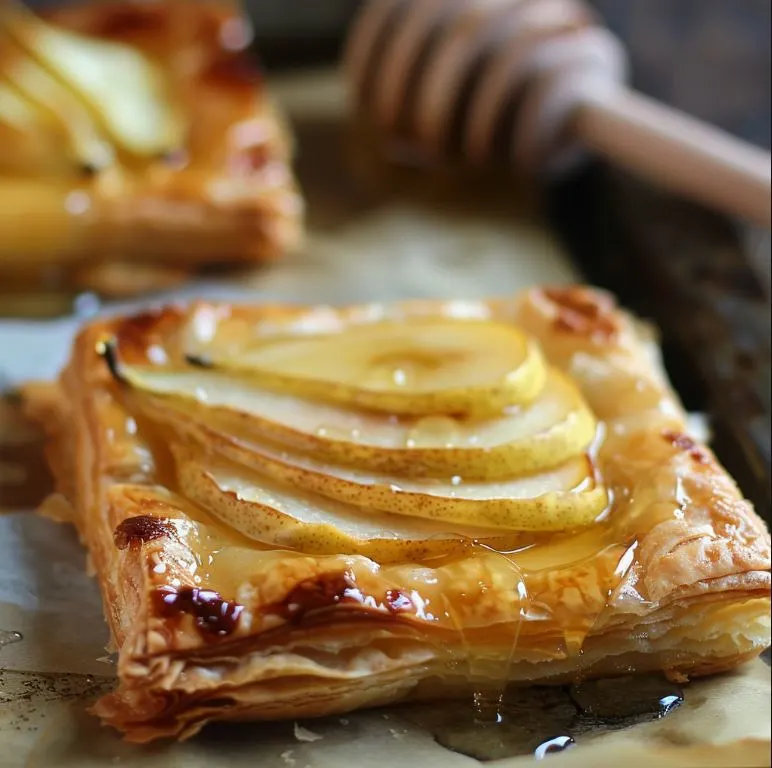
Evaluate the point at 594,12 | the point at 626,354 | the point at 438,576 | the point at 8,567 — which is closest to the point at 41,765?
the point at 8,567

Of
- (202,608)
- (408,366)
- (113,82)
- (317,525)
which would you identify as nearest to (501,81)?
(113,82)

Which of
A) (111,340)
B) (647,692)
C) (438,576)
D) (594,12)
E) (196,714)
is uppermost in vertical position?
(594,12)

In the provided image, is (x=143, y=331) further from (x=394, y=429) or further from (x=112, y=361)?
(x=394, y=429)

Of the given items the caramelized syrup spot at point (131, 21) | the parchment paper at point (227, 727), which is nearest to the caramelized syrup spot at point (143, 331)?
the parchment paper at point (227, 727)

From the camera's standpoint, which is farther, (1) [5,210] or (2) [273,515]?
(1) [5,210]

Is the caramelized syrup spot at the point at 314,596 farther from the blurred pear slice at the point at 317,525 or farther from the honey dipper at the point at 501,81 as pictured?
the honey dipper at the point at 501,81

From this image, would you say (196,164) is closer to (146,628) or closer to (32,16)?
(32,16)
